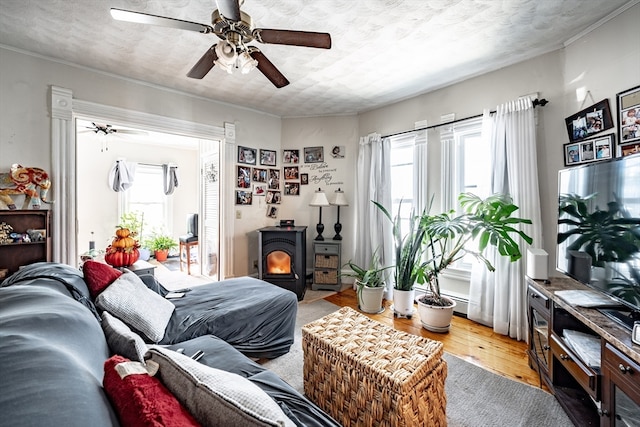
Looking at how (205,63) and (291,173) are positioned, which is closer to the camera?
(205,63)

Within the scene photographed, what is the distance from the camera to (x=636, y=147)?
1.80m

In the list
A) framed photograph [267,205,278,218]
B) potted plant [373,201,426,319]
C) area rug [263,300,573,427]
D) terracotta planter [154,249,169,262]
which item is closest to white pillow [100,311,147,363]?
area rug [263,300,573,427]

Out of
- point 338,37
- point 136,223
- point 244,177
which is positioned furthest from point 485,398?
point 136,223

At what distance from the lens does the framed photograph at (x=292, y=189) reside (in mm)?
4375

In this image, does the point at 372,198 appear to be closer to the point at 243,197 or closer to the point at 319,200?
the point at 319,200

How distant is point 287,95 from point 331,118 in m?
0.91

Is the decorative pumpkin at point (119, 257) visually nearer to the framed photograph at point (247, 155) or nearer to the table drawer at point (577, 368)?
the framed photograph at point (247, 155)

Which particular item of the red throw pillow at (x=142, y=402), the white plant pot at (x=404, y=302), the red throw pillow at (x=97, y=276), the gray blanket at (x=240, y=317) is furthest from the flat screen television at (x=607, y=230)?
the red throw pillow at (x=97, y=276)

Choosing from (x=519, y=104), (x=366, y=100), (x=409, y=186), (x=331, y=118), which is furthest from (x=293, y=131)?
(x=519, y=104)

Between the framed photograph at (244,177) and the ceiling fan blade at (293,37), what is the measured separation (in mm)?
2441

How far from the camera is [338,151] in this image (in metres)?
4.20

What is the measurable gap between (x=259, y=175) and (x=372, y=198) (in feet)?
5.73

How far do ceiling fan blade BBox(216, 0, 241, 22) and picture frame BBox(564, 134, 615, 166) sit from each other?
8.73 feet

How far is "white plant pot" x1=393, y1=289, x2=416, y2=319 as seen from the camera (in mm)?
2943
